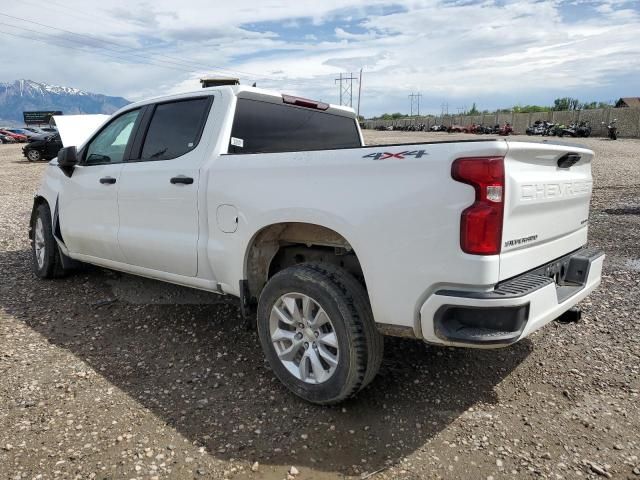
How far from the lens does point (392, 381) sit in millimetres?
3475

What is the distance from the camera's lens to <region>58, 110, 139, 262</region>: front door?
450cm

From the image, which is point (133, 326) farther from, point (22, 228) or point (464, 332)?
point (22, 228)

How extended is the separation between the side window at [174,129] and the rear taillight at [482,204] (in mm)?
2167

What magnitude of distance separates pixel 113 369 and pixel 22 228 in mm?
6397

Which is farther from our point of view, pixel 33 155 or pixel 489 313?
pixel 33 155

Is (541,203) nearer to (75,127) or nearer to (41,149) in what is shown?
(75,127)

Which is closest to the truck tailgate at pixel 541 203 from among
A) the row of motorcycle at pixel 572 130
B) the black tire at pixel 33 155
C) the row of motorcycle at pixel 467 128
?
the black tire at pixel 33 155

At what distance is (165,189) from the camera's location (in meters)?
3.87

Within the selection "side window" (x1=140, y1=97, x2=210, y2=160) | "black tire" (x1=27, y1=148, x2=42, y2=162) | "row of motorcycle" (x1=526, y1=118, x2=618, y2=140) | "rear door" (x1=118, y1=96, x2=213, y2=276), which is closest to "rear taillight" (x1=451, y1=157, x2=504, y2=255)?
"rear door" (x1=118, y1=96, x2=213, y2=276)

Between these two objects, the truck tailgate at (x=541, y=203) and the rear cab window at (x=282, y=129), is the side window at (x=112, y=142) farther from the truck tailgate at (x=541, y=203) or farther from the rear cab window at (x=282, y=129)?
the truck tailgate at (x=541, y=203)

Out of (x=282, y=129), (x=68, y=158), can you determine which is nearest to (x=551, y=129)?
(x=282, y=129)

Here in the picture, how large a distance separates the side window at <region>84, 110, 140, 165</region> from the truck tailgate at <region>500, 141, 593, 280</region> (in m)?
3.31

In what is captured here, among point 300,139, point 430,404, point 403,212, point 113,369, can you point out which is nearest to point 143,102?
point 300,139

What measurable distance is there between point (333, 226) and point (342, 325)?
1.83 ft
